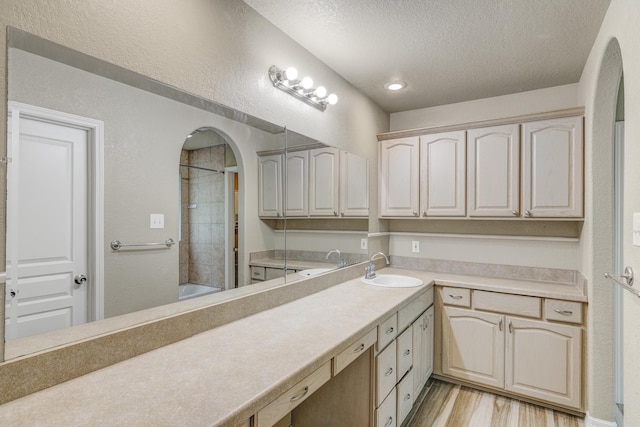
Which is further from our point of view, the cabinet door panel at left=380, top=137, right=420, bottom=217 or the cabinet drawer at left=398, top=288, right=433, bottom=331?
the cabinet door panel at left=380, top=137, right=420, bottom=217

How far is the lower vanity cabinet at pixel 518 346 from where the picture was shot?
217cm

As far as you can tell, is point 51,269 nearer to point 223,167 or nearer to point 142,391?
point 142,391

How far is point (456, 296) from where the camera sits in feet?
8.35

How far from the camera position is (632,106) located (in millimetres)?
1305

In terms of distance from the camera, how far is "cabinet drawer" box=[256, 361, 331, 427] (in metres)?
1.00

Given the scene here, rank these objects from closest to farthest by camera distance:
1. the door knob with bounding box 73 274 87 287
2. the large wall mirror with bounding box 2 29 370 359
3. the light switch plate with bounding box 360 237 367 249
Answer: the large wall mirror with bounding box 2 29 370 359
the door knob with bounding box 73 274 87 287
the light switch plate with bounding box 360 237 367 249

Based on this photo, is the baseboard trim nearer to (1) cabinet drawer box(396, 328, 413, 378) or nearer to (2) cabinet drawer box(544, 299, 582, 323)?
(2) cabinet drawer box(544, 299, 582, 323)

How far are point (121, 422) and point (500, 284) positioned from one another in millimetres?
2448

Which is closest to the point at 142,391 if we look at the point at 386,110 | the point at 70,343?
the point at 70,343

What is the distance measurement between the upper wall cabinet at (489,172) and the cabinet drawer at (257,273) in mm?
1526

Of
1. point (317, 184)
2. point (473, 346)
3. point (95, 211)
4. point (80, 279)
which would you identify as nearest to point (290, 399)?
point (80, 279)

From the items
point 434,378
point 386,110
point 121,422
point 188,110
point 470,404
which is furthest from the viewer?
point 386,110

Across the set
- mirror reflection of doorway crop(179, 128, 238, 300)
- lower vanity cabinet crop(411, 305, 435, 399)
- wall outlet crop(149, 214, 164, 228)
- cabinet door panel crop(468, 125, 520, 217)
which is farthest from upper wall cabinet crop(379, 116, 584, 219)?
wall outlet crop(149, 214, 164, 228)

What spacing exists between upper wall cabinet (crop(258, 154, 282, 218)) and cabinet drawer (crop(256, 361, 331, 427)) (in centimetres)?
93
